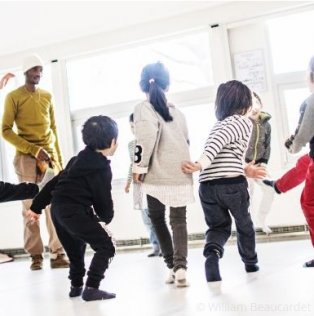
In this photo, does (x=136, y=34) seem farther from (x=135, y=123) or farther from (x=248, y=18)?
(x=135, y=123)

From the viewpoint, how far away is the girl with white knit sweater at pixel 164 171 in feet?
6.62

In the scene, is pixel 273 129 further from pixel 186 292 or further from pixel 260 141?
pixel 186 292

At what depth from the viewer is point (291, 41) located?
4.10 meters

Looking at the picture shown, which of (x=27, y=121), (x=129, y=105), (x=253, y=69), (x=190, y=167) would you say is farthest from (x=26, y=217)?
(x=253, y=69)

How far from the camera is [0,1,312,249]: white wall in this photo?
3.98 m

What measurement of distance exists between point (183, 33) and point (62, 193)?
2.95 m

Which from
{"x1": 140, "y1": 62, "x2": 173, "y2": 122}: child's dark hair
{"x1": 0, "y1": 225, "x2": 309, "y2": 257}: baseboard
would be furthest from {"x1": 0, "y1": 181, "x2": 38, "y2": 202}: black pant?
{"x1": 0, "y1": 225, "x2": 309, "y2": 257}: baseboard

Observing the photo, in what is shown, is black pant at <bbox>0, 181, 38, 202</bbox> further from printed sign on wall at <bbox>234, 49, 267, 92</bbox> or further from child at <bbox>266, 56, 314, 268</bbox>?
printed sign on wall at <bbox>234, 49, 267, 92</bbox>

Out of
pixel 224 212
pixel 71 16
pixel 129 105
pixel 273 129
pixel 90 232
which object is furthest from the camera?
pixel 129 105

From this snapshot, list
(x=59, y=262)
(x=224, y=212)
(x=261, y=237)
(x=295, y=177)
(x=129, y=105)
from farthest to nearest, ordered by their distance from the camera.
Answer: (x=129, y=105)
(x=261, y=237)
(x=59, y=262)
(x=295, y=177)
(x=224, y=212)

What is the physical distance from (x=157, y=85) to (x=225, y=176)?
1.80ft

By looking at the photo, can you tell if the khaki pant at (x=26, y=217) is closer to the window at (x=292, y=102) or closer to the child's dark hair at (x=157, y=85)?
the child's dark hair at (x=157, y=85)

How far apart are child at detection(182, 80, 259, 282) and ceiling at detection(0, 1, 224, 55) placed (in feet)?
7.71

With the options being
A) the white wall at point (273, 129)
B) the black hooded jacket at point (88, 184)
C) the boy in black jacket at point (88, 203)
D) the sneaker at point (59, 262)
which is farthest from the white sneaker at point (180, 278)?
the white wall at point (273, 129)
